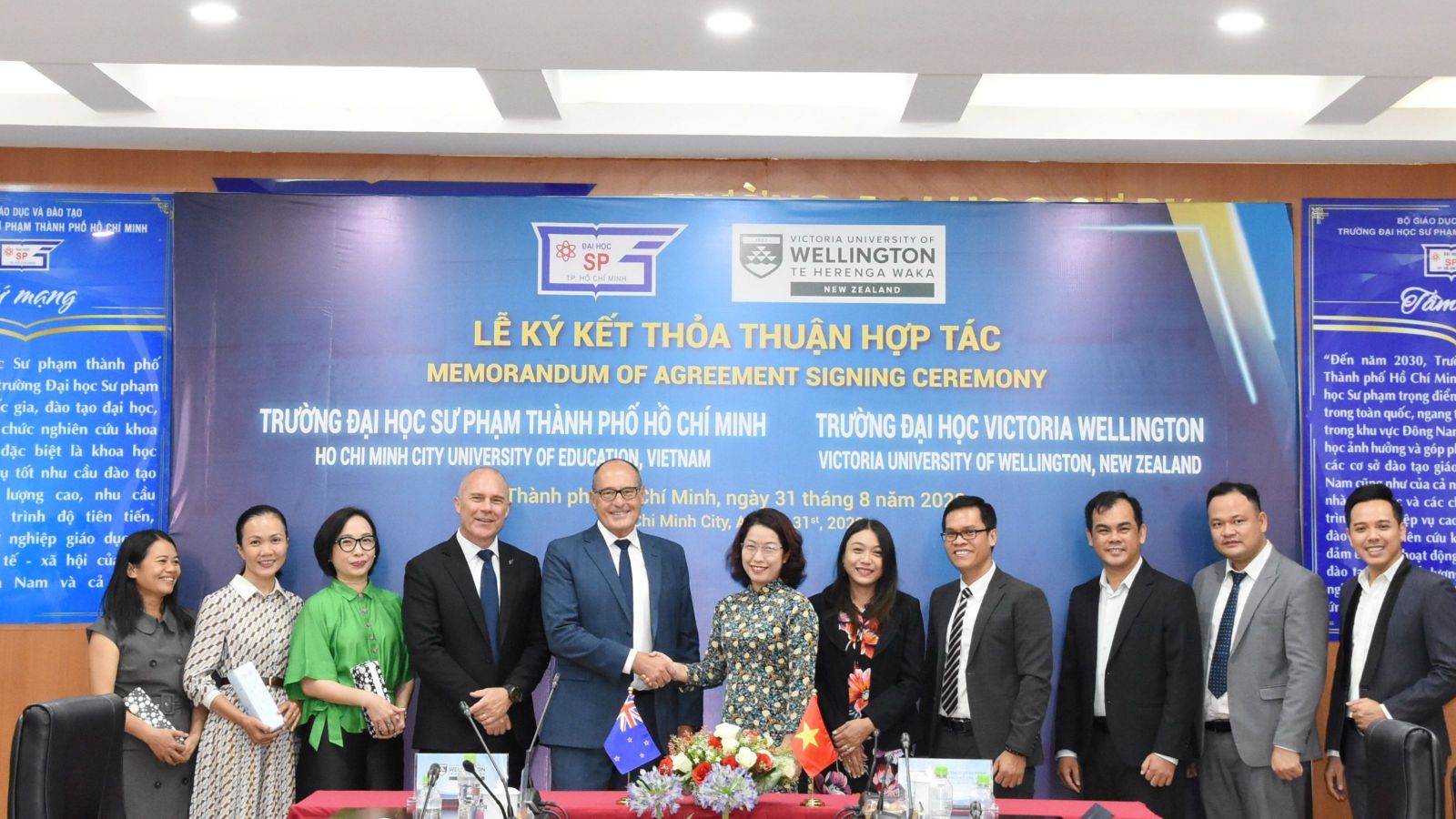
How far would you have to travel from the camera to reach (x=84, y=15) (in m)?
4.04

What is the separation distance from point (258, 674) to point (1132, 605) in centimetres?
323

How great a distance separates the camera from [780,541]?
4523 millimetres

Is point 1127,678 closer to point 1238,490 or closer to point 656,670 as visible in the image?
point 1238,490

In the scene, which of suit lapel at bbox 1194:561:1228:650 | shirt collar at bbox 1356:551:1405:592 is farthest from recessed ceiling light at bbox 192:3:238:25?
shirt collar at bbox 1356:551:1405:592

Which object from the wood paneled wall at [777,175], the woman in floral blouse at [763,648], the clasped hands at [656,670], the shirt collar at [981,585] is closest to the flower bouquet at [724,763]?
the woman in floral blouse at [763,648]

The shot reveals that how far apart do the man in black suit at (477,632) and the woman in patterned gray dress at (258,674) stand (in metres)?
0.52

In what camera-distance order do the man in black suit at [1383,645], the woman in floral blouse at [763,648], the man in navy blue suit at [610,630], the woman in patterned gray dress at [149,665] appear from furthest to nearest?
the woman in patterned gray dress at [149,665], the man in navy blue suit at [610,630], the man in black suit at [1383,645], the woman in floral blouse at [763,648]

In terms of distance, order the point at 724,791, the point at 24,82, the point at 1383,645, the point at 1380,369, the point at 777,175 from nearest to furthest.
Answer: the point at 724,791 < the point at 1383,645 < the point at 24,82 < the point at 1380,369 < the point at 777,175

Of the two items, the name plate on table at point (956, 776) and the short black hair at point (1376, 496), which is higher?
the short black hair at point (1376, 496)

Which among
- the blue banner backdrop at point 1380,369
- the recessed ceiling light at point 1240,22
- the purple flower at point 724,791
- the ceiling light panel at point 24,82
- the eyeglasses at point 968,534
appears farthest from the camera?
the blue banner backdrop at point 1380,369

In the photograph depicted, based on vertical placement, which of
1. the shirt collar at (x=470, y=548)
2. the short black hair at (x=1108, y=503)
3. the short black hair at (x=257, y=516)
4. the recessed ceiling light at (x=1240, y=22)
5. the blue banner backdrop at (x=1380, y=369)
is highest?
the recessed ceiling light at (x=1240, y=22)

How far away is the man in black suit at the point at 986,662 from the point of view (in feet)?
15.0

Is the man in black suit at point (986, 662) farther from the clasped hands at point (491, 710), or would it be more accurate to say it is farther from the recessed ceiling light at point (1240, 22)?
the recessed ceiling light at point (1240, 22)

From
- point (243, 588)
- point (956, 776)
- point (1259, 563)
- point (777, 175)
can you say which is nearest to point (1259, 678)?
point (1259, 563)
